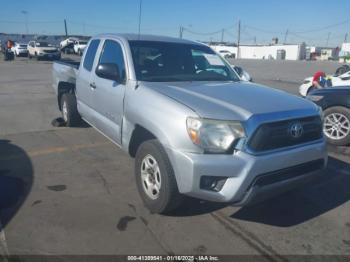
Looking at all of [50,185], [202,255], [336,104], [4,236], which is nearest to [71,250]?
[4,236]

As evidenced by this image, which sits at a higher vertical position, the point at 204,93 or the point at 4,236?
the point at 204,93

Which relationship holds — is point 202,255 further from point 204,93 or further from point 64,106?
point 64,106

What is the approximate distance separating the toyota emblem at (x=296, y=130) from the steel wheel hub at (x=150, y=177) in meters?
1.34

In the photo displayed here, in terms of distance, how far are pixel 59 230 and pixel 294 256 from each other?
86.7 inches

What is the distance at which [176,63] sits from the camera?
440cm

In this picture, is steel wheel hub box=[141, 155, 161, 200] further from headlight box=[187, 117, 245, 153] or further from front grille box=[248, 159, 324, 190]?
front grille box=[248, 159, 324, 190]

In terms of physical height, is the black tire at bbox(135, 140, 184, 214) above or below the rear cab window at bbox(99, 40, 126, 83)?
below

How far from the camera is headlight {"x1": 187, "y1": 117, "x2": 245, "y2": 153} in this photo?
2.87 meters

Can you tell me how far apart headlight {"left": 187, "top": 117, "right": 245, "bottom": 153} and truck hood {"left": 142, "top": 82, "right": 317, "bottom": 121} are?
6 cm

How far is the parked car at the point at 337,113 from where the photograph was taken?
5.93 m

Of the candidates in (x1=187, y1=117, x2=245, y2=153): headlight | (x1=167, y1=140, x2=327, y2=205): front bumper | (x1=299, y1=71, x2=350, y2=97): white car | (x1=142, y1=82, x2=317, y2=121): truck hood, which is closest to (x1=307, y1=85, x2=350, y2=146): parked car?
(x1=142, y1=82, x2=317, y2=121): truck hood

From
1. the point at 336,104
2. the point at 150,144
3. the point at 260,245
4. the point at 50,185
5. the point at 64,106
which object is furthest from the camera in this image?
the point at 64,106

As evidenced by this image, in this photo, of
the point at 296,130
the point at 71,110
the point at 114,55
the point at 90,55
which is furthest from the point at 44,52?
the point at 296,130

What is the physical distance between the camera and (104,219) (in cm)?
339
